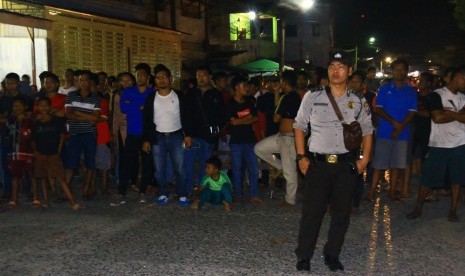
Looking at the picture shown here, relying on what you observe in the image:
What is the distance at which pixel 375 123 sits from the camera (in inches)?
305

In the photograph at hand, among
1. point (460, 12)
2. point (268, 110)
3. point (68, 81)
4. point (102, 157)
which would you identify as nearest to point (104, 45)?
point (68, 81)

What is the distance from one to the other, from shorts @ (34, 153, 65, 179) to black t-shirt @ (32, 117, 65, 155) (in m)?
0.07

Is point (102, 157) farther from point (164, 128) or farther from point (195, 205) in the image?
point (195, 205)

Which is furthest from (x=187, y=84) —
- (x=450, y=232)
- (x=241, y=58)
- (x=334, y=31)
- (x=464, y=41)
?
(x=334, y=31)

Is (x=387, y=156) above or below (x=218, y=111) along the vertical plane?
below

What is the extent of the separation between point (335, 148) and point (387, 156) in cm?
300

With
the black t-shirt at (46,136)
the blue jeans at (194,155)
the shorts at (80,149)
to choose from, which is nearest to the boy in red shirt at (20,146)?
the black t-shirt at (46,136)

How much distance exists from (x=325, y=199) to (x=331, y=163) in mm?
335

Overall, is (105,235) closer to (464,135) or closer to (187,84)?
(187,84)

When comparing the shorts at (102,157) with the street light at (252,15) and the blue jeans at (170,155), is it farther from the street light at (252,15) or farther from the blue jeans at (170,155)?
the street light at (252,15)

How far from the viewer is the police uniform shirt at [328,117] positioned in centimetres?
439

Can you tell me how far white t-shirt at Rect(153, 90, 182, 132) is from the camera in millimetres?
7008

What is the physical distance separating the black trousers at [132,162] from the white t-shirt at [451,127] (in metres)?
4.00

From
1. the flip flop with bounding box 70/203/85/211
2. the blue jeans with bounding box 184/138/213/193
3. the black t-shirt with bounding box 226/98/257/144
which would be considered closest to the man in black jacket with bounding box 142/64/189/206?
the blue jeans with bounding box 184/138/213/193
